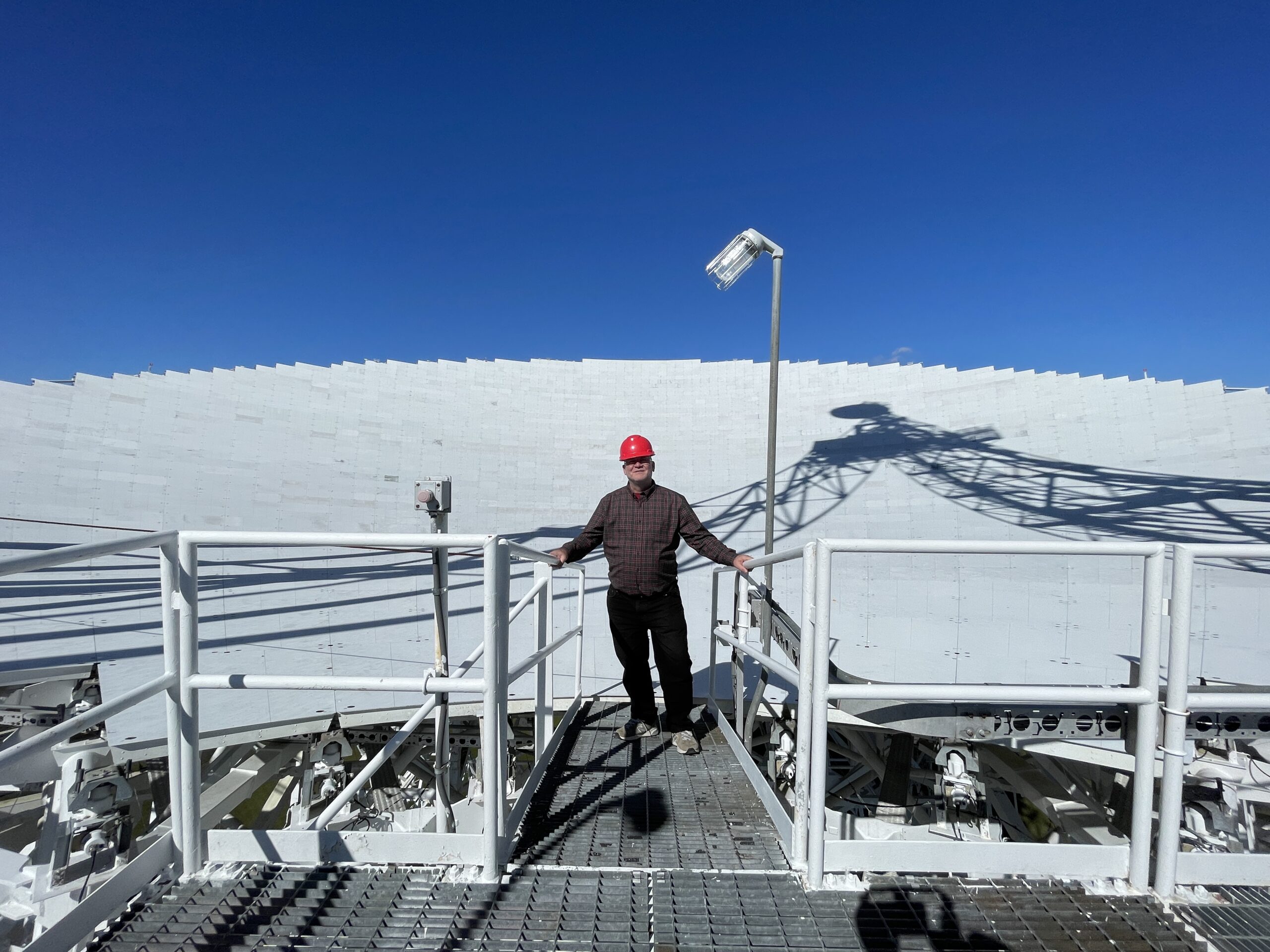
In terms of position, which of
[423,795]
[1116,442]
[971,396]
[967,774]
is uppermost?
[971,396]

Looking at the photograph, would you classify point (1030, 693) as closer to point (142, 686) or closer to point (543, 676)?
point (543, 676)

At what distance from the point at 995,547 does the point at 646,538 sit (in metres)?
1.60

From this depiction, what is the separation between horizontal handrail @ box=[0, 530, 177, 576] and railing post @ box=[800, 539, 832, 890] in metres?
1.86

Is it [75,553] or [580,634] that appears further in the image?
[580,634]

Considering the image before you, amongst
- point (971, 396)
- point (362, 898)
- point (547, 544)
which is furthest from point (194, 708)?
point (971, 396)

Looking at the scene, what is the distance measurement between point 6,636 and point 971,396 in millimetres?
12419

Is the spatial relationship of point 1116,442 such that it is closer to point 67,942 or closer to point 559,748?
point 559,748

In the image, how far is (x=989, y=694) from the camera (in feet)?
6.25

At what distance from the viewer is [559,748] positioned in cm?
329

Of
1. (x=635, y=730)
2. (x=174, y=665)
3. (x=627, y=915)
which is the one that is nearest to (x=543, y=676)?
(x=635, y=730)

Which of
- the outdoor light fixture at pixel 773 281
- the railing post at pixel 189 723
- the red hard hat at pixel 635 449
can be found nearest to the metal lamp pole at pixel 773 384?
the outdoor light fixture at pixel 773 281

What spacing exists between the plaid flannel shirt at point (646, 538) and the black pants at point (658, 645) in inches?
2.9

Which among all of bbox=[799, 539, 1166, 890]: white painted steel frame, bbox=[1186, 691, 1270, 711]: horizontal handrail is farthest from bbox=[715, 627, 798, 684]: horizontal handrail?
bbox=[1186, 691, 1270, 711]: horizontal handrail

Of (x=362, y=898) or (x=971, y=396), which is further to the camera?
(x=971, y=396)
